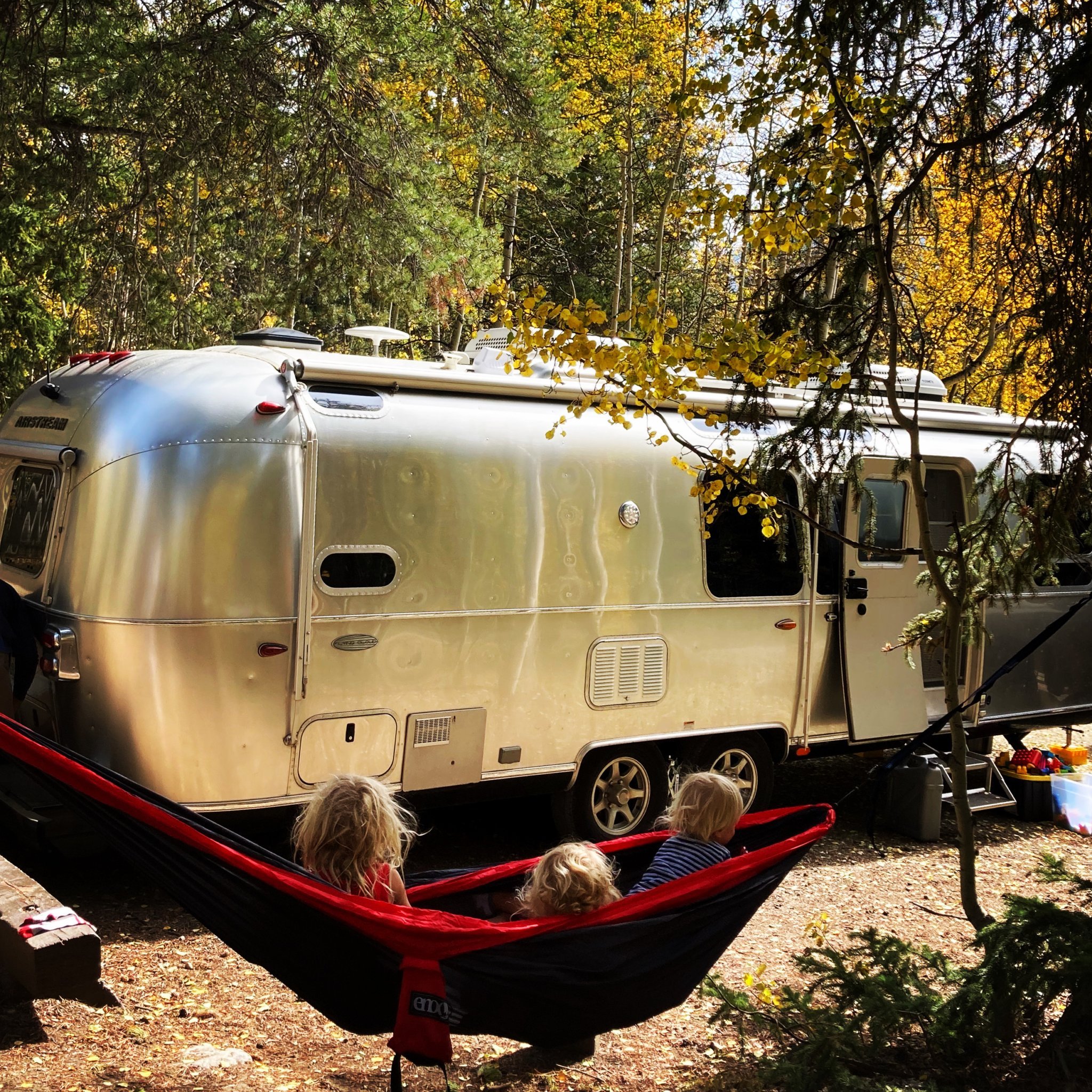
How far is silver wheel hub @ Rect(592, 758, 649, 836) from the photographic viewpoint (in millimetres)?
7426

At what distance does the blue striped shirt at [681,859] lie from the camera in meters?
4.50

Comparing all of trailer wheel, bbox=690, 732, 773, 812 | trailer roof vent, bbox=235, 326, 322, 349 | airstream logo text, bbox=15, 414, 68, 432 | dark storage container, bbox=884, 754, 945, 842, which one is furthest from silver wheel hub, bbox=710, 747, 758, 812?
airstream logo text, bbox=15, 414, 68, 432

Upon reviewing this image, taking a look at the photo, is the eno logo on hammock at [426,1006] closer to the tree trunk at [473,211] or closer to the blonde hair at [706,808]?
the blonde hair at [706,808]

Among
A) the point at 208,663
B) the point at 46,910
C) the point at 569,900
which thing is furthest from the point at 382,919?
the point at 208,663

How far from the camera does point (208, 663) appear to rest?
5.85m

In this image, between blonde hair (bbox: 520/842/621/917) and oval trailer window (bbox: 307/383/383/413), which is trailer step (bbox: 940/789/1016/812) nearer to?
oval trailer window (bbox: 307/383/383/413)

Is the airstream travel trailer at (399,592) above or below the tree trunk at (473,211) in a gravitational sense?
below

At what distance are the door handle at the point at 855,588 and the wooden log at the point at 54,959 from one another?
553cm

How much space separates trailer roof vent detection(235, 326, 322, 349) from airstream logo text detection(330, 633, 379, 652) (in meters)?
1.86

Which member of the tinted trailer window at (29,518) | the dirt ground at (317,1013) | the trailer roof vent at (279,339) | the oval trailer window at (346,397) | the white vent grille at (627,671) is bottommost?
the dirt ground at (317,1013)

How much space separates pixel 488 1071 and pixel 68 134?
839 centimetres

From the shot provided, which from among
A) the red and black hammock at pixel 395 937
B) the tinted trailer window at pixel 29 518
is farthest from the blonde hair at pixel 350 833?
the tinted trailer window at pixel 29 518

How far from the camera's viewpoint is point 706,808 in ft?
14.9

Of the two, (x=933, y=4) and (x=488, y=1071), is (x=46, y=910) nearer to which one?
(x=488, y=1071)
